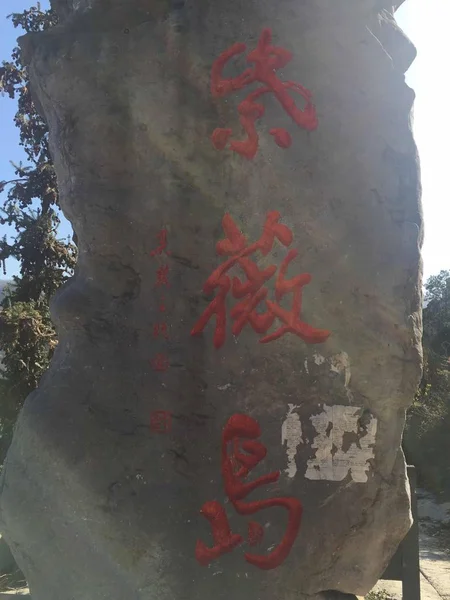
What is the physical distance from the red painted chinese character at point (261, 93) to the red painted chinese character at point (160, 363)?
96 cm

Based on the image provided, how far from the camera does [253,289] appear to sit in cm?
249

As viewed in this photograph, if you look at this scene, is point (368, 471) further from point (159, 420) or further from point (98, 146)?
point (98, 146)

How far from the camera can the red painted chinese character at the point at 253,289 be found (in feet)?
8.07

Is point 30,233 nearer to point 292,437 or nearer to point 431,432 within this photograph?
point 292,437

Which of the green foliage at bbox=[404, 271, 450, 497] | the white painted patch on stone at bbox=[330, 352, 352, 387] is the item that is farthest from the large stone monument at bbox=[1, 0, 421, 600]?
the green foliage at bbox=[404, 271, 450, 497]

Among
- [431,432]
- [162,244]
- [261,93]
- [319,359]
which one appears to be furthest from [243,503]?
[431,432]

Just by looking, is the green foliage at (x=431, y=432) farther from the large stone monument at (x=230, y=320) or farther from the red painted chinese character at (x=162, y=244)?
the red painted chinese character at (x=162, y=244)

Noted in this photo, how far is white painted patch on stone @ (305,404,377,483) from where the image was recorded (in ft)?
7.91

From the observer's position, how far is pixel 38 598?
2.45 metres

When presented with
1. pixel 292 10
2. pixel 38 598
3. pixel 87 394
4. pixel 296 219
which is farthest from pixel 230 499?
pixel 292 10

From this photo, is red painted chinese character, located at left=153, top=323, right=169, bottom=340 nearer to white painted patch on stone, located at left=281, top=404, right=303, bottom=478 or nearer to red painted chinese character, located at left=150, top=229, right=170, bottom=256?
red painted chinese character, located at left=150, top=229, right=170, bottom=256

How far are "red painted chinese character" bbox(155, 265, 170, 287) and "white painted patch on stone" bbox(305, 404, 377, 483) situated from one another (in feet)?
2.87

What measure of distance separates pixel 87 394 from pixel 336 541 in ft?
4.04

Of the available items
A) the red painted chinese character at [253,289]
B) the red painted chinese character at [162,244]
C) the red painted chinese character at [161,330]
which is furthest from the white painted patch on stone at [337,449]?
the red painted chinese character at [162,244]
